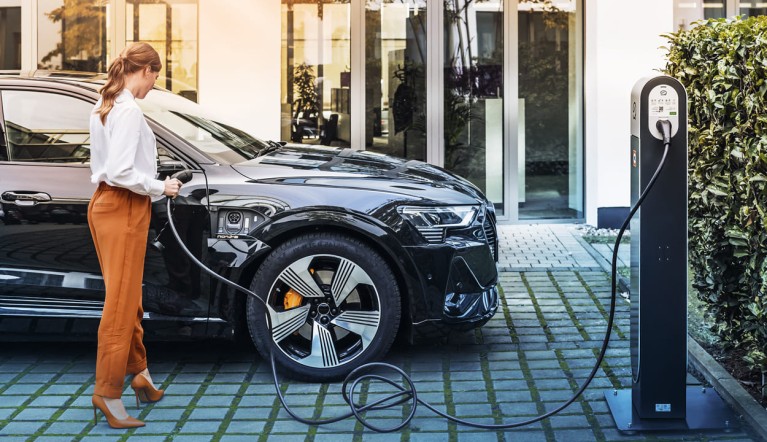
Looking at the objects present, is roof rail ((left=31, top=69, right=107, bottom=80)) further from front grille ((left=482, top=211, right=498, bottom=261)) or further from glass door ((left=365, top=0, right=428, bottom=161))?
glass door ((left=365, top=0, right=428, bottom=161))

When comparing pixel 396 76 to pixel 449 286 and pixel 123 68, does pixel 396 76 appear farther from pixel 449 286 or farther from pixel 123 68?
pixel 123 68

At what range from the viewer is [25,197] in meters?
5.72

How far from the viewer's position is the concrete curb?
16.1ft

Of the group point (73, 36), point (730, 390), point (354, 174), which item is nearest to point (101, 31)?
point (73, 36)

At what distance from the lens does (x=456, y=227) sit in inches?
229

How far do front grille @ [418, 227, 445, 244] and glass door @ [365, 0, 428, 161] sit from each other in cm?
578

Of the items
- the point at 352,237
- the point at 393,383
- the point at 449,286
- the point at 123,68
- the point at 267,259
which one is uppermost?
the point at 123,68

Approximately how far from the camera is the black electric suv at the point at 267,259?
18.5 feet

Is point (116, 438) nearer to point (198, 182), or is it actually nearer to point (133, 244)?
point (133, 244)

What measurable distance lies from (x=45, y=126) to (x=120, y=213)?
49.9 inches

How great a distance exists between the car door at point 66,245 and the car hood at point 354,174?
1.34 feet

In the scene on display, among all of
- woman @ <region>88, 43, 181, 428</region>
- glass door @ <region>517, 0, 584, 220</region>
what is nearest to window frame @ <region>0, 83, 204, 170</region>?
woman @ <region>88, 43, 181, 428</region>

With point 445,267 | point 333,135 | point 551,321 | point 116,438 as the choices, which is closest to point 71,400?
point 116,438

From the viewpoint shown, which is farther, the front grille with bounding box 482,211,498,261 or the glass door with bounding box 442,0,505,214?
the glass door with bounding box 442,0,505,214
